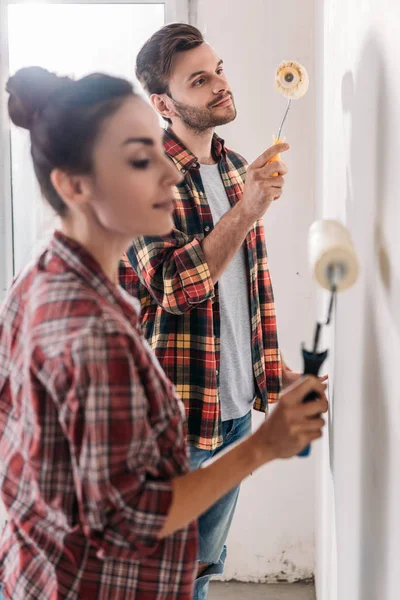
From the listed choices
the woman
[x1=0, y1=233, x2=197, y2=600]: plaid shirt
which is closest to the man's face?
the woman

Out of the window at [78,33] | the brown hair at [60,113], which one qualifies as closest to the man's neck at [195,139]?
the brown hair at [60,113]

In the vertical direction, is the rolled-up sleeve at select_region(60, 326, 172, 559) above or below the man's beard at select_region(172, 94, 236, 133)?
below

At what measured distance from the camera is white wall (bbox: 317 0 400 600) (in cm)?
79

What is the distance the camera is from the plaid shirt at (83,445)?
2.58 feet

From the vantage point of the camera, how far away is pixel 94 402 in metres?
0.78

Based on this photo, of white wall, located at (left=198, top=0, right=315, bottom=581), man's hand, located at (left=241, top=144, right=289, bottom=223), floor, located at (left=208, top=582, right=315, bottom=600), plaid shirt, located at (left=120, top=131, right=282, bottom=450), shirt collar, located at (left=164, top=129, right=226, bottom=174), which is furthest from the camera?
floor, located at (left=208, top=582, right=315, bottom=600)

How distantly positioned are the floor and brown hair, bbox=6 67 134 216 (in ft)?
6.48

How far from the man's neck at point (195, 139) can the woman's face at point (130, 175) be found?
0.82 m

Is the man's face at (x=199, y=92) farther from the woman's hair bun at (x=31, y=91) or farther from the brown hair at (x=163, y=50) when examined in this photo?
the woman's hair bun at (x=31, y=91)

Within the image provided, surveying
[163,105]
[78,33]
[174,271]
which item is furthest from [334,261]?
[78,33]

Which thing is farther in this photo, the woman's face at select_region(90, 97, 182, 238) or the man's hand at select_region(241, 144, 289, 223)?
the man's hand at select_region(241, 144, 289, 223)

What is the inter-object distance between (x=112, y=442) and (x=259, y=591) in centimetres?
201

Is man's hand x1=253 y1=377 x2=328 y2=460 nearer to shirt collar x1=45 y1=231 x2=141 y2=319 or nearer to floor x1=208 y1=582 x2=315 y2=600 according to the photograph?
shirt collar x1=45 y1=231 x2=141 y2=319

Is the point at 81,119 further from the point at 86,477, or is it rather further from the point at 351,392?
the point at 351,392
